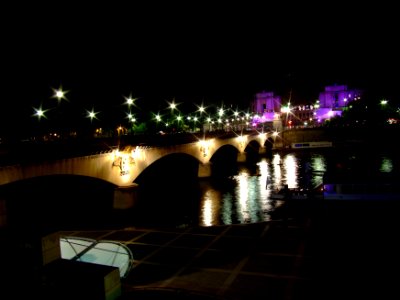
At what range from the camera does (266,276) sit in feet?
34.8

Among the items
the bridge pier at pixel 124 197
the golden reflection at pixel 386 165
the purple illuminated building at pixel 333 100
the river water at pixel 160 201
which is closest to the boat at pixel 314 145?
the golden reflection at pixel 386 165

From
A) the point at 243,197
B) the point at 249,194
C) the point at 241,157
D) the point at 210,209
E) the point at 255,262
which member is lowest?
the point at 210,209

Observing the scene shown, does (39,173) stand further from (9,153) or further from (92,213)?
(92,213)

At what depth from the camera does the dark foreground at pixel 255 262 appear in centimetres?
791

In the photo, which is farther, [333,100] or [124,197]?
[333,100]

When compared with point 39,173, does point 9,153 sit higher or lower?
higher

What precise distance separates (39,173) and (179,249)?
12214 millimetres

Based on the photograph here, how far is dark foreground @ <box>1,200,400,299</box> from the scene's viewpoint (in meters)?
7.91

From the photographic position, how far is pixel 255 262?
11.8 m

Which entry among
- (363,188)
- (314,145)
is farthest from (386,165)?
(314,145)

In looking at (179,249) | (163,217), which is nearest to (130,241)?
(179,249)

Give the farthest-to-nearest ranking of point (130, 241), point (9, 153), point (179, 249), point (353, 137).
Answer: point (353, 137), point (9, 153), point (130, 241), point (179, 249)

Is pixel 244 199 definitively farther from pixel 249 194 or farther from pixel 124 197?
pixel 124 197

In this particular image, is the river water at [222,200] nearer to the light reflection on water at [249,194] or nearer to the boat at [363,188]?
the light reflection on water at [249,194]
